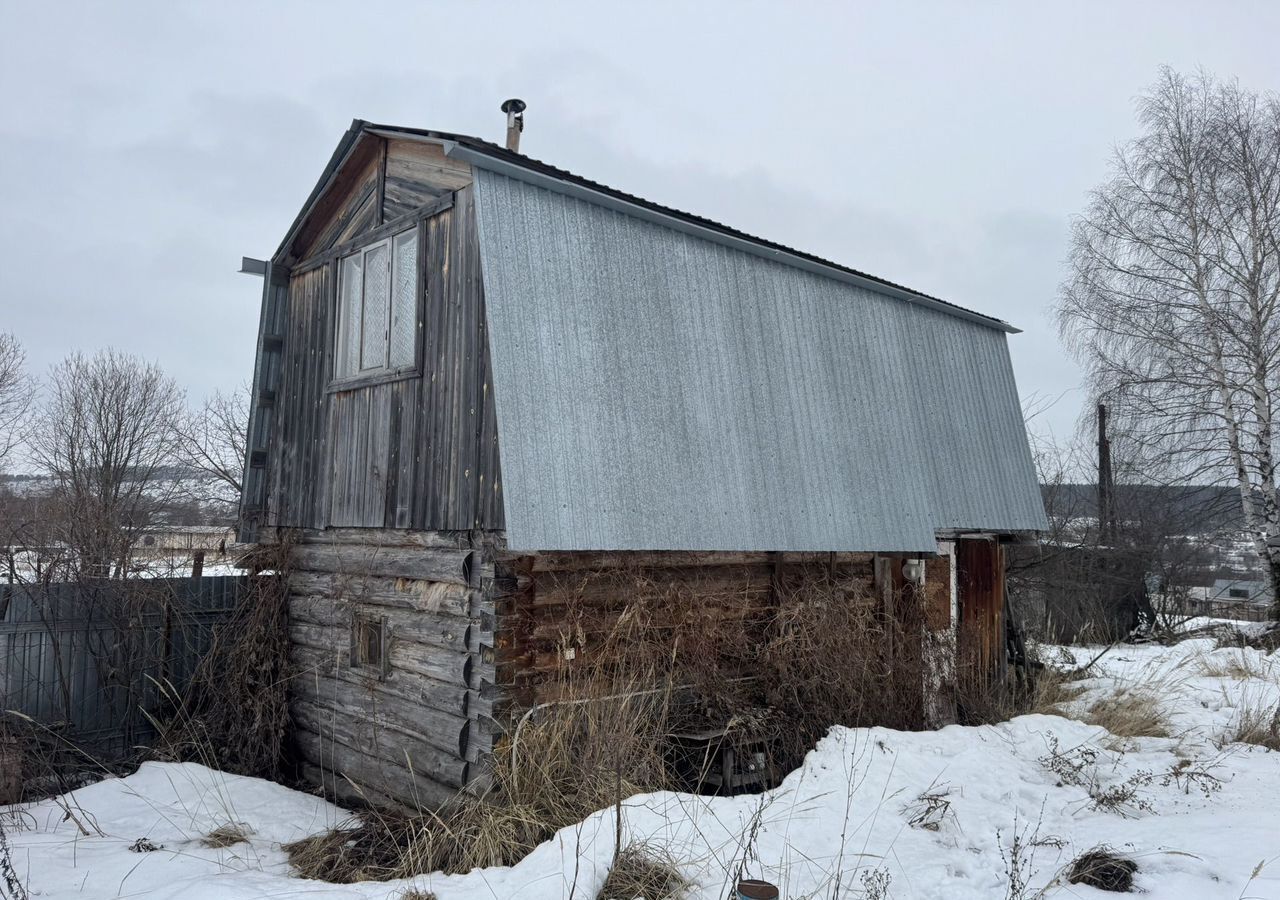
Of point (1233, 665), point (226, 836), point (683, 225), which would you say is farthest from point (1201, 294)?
point (226, 836)

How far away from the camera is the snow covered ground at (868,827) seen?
4.90m

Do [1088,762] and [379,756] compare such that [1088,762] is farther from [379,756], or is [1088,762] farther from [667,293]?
[379,756]

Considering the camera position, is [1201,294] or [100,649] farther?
[1201,294]

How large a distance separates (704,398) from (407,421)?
102 inches

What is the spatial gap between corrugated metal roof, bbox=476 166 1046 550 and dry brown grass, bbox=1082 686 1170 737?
2254 mm

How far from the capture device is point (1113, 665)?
48.1 ft

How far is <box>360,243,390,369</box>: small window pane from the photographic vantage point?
8.09 metres

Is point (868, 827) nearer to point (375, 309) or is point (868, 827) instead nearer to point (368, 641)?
point (368, 641)

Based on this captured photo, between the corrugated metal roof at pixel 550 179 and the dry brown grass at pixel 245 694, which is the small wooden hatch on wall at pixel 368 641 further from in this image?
the corrugated metal roof at pixel 550 179

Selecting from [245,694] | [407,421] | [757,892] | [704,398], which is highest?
[704,398]

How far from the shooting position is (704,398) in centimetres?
768

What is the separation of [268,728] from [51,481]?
18.0 m

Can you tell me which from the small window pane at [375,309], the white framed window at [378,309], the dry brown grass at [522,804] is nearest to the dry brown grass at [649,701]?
the dry brown grass at [522,804]

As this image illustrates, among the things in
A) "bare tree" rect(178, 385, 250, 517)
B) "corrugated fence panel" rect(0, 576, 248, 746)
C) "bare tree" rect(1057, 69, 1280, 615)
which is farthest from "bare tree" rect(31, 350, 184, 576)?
"bare tree" rect(1057, 69, 1280, 615)
